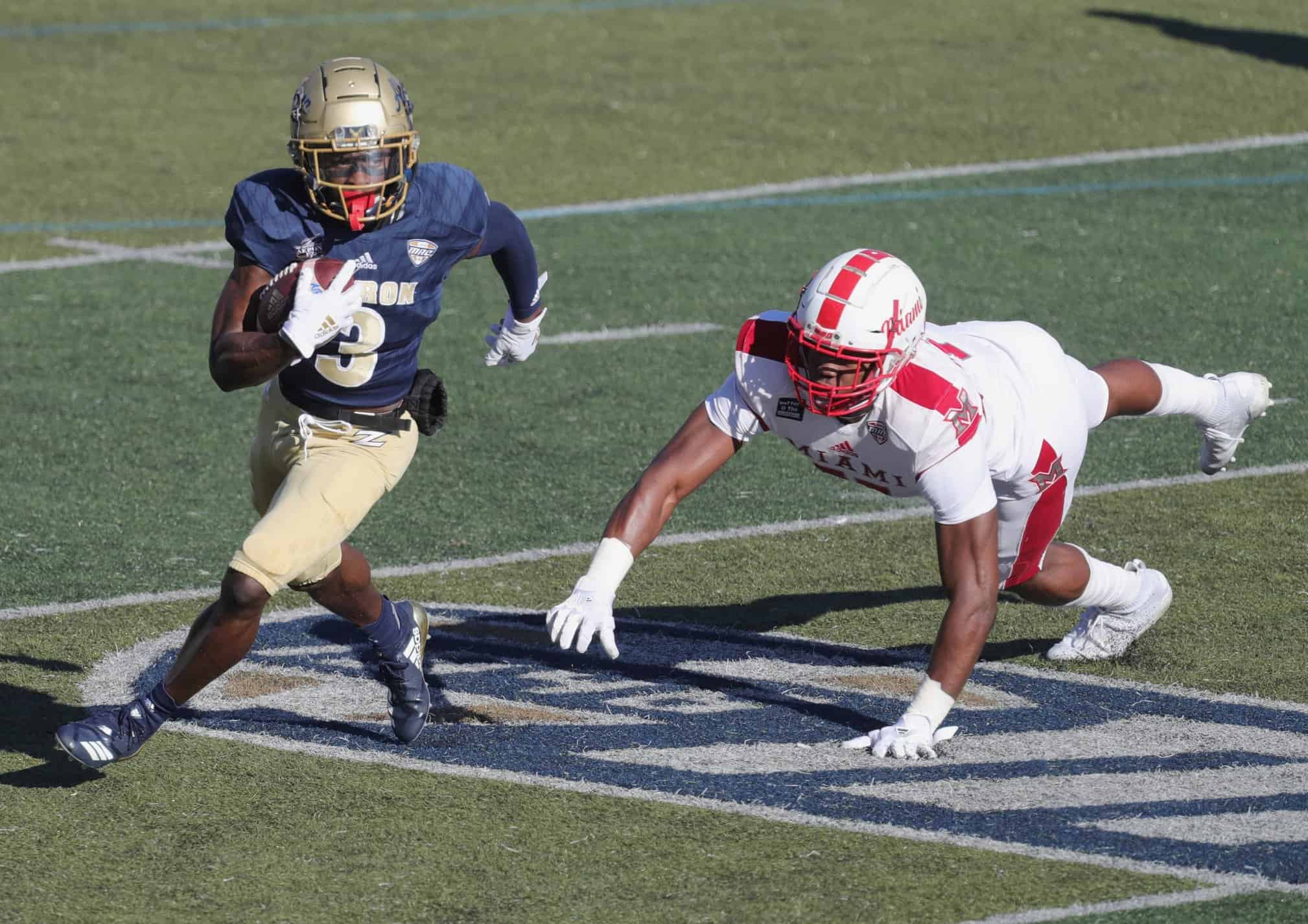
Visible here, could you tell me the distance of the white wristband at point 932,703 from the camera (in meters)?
5.41

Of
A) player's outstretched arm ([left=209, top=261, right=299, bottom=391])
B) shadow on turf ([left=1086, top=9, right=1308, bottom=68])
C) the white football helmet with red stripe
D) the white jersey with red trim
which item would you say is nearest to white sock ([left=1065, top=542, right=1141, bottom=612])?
the white jersey with red trim

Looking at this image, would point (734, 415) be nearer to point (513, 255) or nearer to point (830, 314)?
point (830, 314)

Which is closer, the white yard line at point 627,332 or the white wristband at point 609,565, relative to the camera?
the white wristband at point 609,565

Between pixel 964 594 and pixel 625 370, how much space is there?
4.86m

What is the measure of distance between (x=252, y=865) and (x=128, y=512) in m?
3.48

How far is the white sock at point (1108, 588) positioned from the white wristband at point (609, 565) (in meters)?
1.54

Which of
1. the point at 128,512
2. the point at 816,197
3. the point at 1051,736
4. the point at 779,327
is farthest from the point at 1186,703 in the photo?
the point at 816,197

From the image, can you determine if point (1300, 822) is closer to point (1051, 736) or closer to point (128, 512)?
point (1051, 736)

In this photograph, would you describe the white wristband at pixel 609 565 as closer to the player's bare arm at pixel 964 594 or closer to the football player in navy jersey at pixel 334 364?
the football player in navy jersey at pixel 334 364

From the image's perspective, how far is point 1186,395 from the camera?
6.62m

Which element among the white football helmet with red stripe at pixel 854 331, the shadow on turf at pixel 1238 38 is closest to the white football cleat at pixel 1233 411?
the white football helmet with red stripe at pixel 854 331

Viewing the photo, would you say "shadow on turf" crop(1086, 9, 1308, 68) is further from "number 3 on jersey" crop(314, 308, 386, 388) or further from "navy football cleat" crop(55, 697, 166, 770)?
"navy football cleat" crop(55, 697, 166, 770)

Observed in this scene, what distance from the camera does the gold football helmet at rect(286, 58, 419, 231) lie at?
537cm

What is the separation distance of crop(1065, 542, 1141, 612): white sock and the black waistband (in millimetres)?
2110
